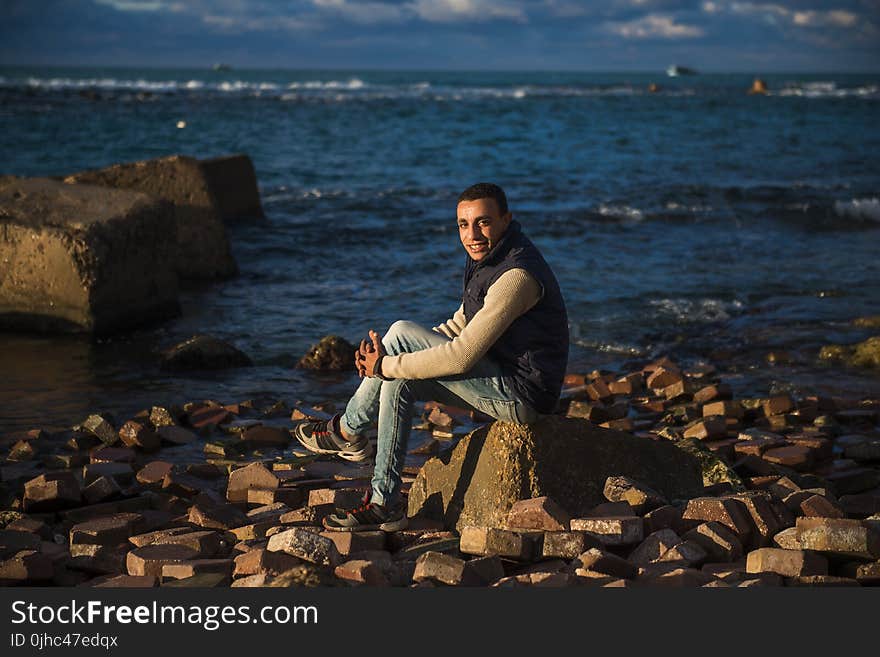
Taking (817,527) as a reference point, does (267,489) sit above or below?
below

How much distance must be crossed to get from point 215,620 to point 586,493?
196 cm

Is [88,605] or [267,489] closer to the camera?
[88,605]

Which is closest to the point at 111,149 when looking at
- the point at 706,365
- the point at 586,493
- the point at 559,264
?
the point at 559,264

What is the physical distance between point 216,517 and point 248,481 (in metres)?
0.62

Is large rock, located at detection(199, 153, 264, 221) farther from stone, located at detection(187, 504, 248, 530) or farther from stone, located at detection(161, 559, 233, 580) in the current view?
stone, located at detection(161, 559, 233, 580)

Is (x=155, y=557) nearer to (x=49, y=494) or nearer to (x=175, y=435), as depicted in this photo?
(x=49, y=494)

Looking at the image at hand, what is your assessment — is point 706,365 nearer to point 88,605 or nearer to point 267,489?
point 267,489

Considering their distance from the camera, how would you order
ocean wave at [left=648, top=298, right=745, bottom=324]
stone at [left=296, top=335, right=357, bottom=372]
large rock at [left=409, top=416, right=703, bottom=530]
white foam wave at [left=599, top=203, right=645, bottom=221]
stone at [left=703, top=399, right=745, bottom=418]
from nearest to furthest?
large rock at [left=409, top=416, right=703, bottom=530], stone at [left=703, top=399, right=745, bottom=418], stone at [left=296, top=335, right=357, bottom=372], ocean wave at [left=648, top=298, right=745, bottom=324], white foam wave at [left=599, top=203, right=645, bottom=221]

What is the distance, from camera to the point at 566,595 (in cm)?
363

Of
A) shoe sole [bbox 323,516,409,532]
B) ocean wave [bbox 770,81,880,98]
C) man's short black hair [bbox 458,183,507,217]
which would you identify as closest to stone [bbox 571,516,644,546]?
shoe sole [bbox 323,516,409,532]

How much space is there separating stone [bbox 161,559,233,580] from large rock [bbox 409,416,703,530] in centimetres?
116

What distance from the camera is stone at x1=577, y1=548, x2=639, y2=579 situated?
13.0ft

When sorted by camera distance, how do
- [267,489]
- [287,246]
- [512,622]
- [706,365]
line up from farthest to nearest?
[287,246] → [706,365] → [267,489] → [512,622]

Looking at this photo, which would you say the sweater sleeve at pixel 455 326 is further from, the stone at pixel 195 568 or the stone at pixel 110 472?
the stone at pixel 110 472
